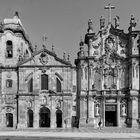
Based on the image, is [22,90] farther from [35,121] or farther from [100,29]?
[100,29]

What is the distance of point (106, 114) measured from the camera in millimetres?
44281

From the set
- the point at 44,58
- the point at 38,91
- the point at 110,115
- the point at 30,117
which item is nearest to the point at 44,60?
the point at 44,58

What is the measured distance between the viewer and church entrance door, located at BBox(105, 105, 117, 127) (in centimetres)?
4394

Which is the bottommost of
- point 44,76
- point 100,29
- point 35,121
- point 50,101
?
point 35,121

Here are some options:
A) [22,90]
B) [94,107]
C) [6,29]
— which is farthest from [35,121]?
[6,29]

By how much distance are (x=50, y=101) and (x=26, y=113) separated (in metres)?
3.83

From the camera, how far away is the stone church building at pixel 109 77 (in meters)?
43.5

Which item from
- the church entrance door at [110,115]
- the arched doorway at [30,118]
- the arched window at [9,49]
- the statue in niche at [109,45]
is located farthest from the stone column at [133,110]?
the arched window at [9,49]

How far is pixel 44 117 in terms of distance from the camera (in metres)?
45.1

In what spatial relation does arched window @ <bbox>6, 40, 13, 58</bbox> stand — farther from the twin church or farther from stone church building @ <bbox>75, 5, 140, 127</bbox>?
stone church building @ <bbox>75, 5, 140, 127</bbox>

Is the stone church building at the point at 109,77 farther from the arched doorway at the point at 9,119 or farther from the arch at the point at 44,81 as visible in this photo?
the arched doorway at the point at 9,119

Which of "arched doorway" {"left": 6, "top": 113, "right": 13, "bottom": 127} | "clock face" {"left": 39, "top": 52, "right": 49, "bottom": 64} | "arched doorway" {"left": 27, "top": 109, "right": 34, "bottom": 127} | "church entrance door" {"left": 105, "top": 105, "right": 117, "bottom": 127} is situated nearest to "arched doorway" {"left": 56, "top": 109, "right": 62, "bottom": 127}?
"arched doorway" {"left": 27, "top": 109, "right": 34, "bottom": 127}

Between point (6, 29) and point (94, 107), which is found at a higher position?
point (6, 29)

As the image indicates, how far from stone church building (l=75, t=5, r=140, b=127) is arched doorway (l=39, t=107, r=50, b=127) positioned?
451cm
